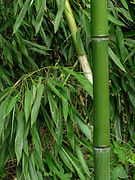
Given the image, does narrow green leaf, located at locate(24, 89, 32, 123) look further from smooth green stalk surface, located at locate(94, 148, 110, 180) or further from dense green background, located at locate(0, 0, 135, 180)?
smooth green stalk surface, located at locate(94, 148, 110, 180)

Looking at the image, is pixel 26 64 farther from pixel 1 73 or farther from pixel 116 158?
pixel 116 158

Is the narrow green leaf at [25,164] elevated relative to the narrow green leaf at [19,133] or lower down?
lower down

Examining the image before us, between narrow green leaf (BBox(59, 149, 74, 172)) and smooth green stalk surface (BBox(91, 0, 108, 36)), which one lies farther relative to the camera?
narrow green leaf (BBox(59, 149, 74, 172))

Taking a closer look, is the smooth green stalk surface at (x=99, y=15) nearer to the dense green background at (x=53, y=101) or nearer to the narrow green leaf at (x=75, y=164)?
the dense green background at (x=53, y=101)

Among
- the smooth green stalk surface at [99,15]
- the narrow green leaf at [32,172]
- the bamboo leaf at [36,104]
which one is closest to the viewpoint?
the smooth green stalk surface at [99,15]

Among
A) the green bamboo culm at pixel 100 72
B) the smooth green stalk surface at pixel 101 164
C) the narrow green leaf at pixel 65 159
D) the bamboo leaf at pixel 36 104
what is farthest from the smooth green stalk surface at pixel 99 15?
the narrow green leaf at pixel 65 159

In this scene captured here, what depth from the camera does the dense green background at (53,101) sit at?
107 centimetres

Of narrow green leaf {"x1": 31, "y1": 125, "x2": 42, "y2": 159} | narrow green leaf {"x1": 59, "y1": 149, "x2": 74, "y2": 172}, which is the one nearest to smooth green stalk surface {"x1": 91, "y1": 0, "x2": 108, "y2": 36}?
narrow green leaf {"x1": 31, "y1": 125, "x2": 42, "y2": 159}

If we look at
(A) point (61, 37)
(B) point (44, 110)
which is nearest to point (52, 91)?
(B) point (44, 110)

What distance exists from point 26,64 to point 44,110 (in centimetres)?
49

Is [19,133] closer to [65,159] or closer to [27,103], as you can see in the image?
[27,103]

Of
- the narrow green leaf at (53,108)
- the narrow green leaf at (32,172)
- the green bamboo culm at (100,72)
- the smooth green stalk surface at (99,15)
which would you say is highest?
the smooth green stalk surface at (99,15)

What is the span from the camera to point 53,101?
3.53ft

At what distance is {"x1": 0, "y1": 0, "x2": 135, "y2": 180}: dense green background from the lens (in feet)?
3.50
